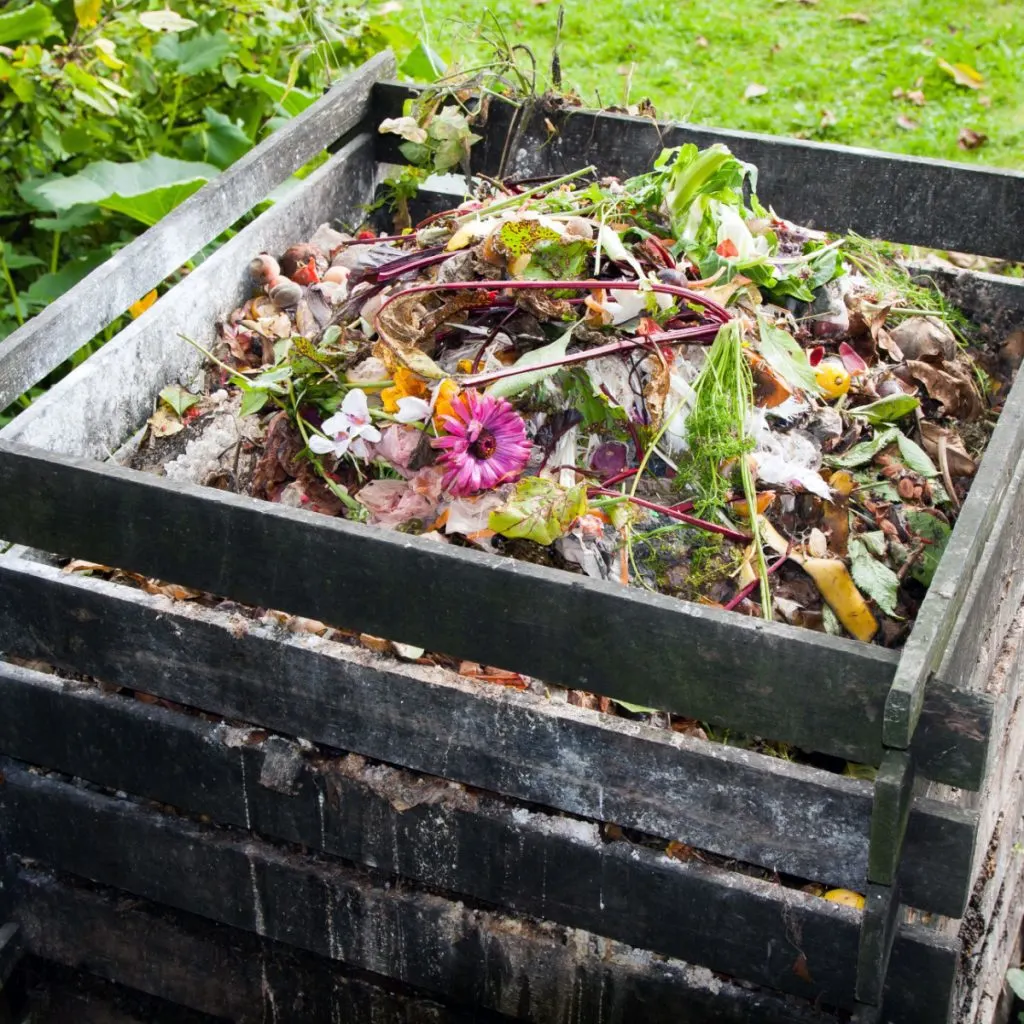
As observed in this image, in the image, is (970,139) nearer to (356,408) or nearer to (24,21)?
(24,21)

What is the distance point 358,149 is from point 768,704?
239 cm

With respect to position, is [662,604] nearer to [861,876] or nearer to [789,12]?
[861,876]

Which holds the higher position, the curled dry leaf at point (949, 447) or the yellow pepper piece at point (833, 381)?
the yellow pepper piece at point (833, 381)

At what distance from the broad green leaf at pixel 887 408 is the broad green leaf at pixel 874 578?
1.27 feet

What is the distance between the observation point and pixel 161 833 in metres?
2.58

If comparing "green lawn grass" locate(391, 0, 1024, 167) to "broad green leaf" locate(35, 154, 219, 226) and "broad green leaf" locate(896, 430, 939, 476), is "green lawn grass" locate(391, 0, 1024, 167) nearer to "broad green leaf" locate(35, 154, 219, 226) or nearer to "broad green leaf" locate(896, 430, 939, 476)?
"broad green leaf" locate(35, 154, 219, 226)

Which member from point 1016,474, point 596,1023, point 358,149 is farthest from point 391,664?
point 358,149

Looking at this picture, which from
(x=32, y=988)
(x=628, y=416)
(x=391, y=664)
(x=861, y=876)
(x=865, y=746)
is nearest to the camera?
(x=865, y=746)

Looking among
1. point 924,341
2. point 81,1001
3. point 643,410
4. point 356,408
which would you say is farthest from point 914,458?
point 81,1001

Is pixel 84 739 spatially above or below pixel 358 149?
below

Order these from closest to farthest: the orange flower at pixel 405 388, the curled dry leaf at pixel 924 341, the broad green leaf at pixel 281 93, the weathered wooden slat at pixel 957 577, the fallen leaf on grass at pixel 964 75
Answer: the weathered wooden slat at pixel 957 577, the orange flower at pixel 405 388, the curled dry leaf at pixel 924 341, the broad green leaf at pixel 281 93, the fallen leaf on grass at pixel 964 75

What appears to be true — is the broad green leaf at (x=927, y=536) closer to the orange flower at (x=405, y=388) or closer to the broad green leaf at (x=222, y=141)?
the orange flower at (x=405, y=388)

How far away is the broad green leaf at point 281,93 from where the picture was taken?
4677 millimetres

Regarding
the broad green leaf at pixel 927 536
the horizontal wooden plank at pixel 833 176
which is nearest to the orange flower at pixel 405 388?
the broad green leaf at pixel 927 536
